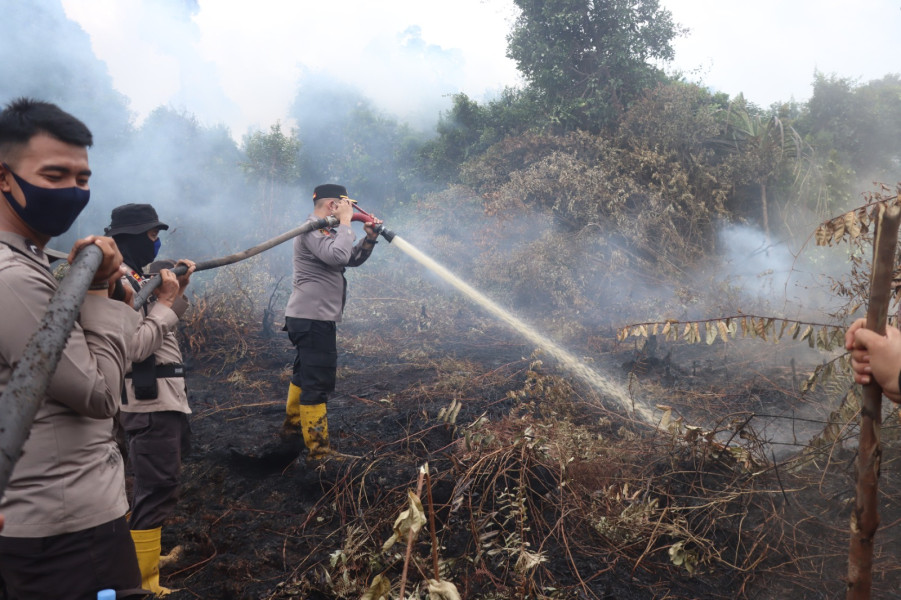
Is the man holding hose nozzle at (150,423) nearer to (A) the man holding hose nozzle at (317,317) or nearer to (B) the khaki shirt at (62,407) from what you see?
(B) the khaki shirt at (62,407)

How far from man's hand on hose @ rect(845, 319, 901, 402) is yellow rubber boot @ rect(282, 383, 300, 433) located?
158 inches

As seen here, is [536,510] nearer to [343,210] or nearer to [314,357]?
[314,357]

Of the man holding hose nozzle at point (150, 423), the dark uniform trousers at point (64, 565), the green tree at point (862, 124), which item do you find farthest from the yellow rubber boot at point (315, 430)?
the green tree at point (862, 124)

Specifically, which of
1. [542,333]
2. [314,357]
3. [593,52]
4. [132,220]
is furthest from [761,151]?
[132,220]

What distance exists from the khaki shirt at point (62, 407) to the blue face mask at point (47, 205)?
0.07m

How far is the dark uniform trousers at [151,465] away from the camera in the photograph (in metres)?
2.77

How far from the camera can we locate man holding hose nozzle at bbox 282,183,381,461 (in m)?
4.23

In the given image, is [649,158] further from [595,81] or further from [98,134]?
[98,134]

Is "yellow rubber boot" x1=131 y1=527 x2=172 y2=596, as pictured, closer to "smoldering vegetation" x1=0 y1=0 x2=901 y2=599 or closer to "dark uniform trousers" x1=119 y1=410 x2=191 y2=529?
"dark uniform trousers" x1=119 y1=410 x2=191 y2=529

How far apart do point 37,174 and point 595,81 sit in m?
13.1

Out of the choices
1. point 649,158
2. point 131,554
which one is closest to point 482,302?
point 649,158

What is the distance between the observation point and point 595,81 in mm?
12672

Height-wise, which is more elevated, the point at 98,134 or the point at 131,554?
the point at 98,134

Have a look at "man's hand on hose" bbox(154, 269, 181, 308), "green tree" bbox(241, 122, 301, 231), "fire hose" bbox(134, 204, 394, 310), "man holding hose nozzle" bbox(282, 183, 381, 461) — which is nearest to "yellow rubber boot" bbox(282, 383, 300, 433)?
"man holding hose nozzle" bbox(282, 183, 381, 461)
